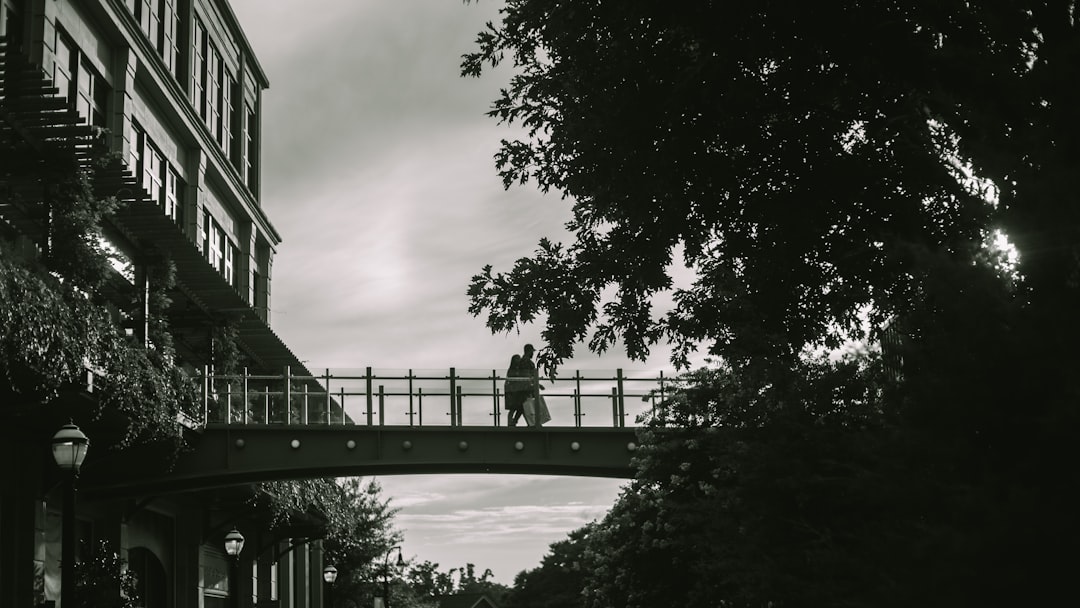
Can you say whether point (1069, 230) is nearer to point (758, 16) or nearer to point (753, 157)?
point (758, 16)

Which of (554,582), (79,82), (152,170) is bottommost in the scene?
(554,582)

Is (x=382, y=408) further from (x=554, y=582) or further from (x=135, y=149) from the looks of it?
(x=554, y=582)

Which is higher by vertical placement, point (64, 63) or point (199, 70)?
point (199, 70)

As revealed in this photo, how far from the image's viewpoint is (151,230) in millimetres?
26516

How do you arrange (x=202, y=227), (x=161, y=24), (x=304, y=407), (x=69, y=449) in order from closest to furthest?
1. (x=69, y=449)
2. (x=304, y=407)
3. (x=161, y=24)
4. (x=202, y=227)

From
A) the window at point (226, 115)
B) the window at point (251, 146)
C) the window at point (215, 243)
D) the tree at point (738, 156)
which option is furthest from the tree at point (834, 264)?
the window at point (251, 146)

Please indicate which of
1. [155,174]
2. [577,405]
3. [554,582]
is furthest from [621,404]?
[554,582]

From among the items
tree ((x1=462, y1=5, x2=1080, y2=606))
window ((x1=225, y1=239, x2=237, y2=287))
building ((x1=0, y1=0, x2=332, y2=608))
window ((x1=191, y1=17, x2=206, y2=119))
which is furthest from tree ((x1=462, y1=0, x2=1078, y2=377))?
window ((x1=225, y1=239, x2=237, y2=287))

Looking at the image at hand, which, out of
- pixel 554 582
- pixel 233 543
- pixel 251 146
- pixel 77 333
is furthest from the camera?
pixel 554 582

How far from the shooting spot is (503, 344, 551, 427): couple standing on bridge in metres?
27.6

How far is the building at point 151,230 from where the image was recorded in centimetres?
2136

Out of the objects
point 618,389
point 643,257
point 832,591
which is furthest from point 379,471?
point 832,591

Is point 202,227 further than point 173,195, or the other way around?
point 202,227

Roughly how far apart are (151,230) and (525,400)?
8.41 meters
